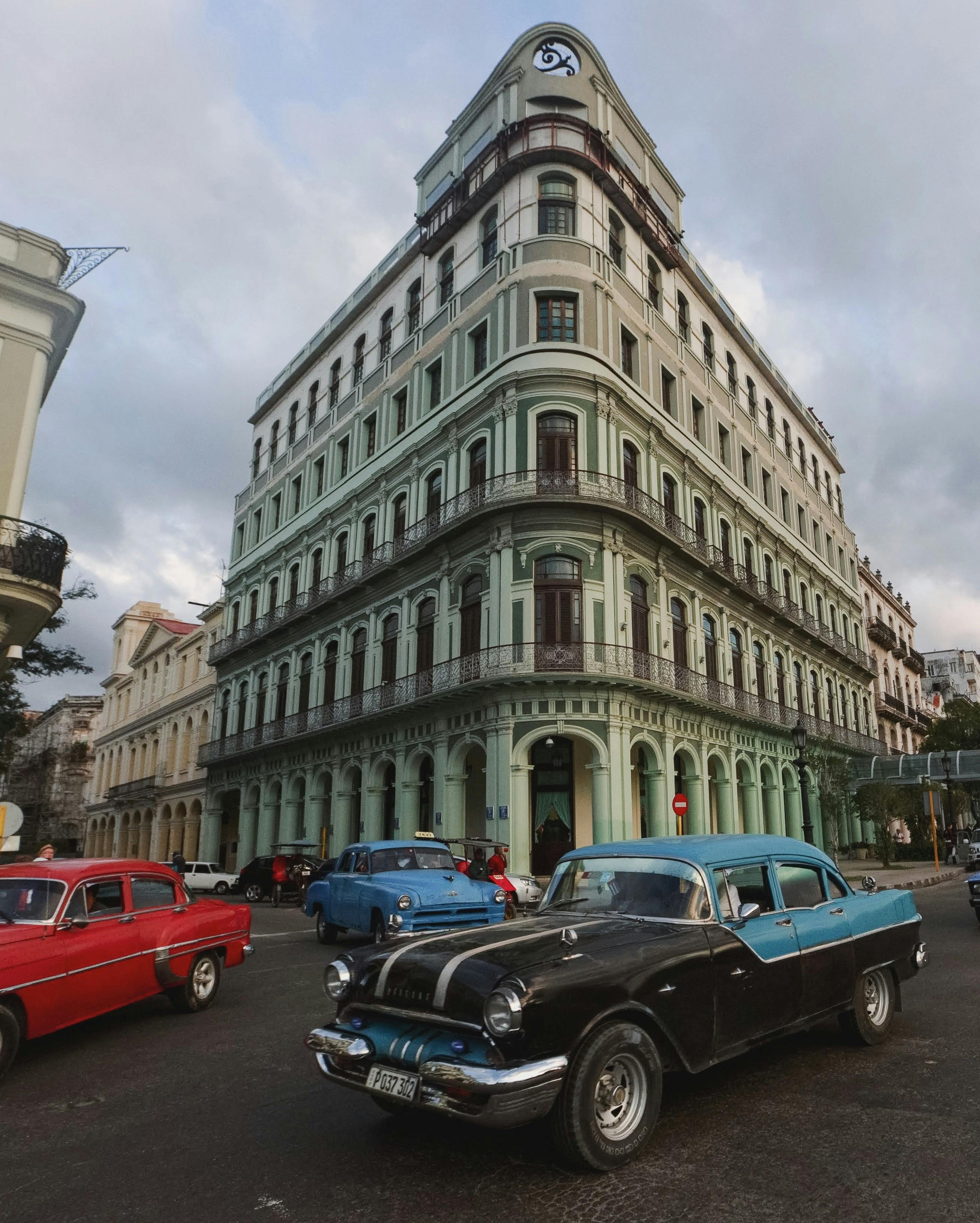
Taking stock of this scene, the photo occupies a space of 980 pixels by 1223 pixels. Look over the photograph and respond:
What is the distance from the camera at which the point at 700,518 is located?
33.3 metres

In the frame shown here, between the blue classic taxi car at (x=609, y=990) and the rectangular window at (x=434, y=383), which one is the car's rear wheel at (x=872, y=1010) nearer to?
the blue classic taxi car at (x=609, y=990)

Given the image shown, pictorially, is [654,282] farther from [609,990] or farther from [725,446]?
[609,990]

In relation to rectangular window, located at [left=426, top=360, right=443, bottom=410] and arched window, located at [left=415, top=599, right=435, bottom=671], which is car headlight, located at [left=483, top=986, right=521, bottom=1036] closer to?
arched window, located at [left=415, top=599, right=435, bottom=671]

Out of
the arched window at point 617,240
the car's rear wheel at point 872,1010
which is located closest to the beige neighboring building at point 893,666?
the arched window at point 617,240

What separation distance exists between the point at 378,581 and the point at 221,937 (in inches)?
928

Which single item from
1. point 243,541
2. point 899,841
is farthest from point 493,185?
point 899,841

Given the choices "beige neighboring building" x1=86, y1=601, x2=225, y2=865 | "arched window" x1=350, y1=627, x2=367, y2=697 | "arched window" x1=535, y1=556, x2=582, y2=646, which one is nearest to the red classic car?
"arched window" x1=535, y1=556, x2=582, y2=646

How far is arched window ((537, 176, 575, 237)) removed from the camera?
2867 centimetres

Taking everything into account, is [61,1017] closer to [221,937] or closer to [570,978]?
[221,937]

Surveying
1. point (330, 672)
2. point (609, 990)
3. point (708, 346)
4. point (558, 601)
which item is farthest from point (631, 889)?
point (708, 346)

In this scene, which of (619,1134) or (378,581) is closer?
(619,1134)

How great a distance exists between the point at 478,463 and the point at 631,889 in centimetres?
2370

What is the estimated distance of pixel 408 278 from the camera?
117 feet

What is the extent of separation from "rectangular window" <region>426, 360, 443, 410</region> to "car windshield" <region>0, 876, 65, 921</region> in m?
26.2
